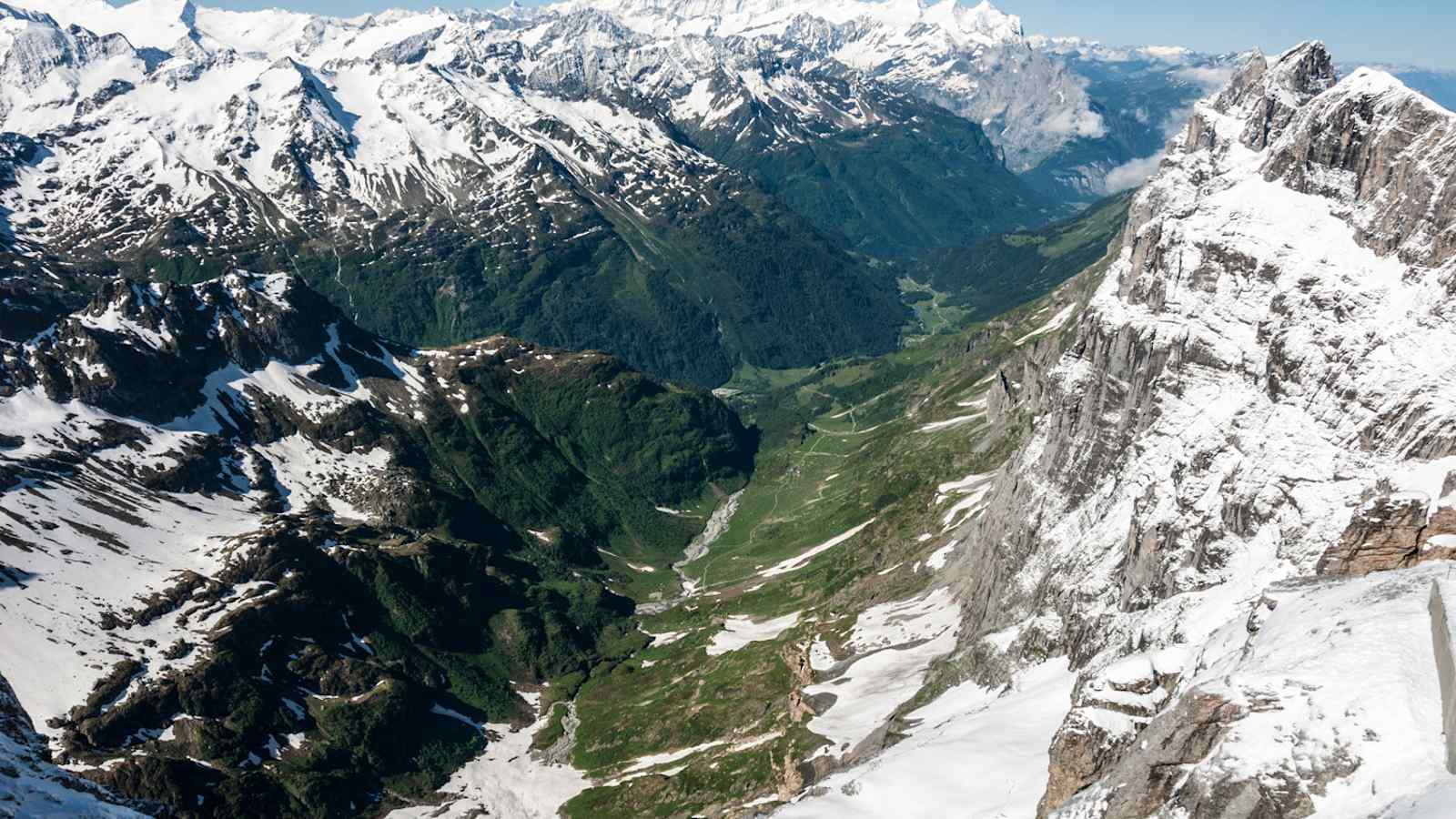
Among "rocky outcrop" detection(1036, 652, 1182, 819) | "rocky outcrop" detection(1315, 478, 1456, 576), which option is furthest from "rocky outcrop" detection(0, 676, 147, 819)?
"rocky outcrop" detection(1315, 478, 1456, 576)

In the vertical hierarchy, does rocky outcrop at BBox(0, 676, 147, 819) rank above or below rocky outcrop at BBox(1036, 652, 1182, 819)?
above

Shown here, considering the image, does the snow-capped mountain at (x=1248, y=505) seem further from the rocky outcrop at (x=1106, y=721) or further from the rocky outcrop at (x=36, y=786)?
the rocky outcrop at (x=36, y=786)

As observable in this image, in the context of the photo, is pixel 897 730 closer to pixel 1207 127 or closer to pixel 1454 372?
pixel 1454 372

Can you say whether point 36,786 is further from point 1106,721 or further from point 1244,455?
point 1244,455

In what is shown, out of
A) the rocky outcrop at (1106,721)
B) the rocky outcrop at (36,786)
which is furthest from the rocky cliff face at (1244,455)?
the rocky outcrop at (36,786)

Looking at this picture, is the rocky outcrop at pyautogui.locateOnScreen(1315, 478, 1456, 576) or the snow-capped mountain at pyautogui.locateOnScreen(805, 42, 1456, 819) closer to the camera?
the snow-capped mountain at pyautogui.locateOnScreen(805, 42, 1456, 819)

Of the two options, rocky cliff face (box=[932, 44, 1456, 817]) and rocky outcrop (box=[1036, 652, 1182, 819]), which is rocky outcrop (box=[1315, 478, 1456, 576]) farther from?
rocky outcrop (box=[1036, 652, 1182, 819])

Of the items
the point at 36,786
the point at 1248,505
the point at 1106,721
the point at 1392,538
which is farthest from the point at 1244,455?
the point at 36,786
